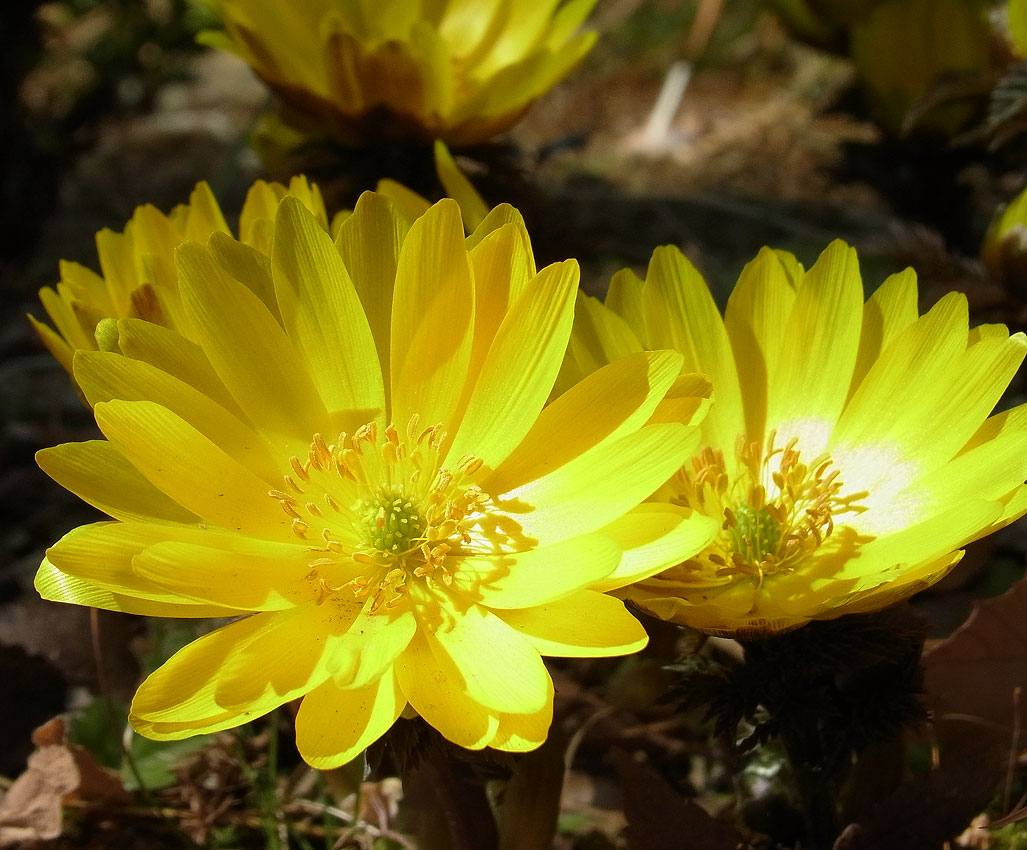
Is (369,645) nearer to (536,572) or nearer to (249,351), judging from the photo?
(536,572)

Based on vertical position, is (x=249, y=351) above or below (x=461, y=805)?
above

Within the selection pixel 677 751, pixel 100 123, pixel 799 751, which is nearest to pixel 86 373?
pixel 799 751

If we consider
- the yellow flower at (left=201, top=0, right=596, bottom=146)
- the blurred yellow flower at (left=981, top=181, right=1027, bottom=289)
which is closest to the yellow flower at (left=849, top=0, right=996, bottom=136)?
the blurred yellow flower at (left=981, top=181, right=1027, bottom=289)

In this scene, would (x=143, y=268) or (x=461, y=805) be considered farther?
(x=143, y=268)

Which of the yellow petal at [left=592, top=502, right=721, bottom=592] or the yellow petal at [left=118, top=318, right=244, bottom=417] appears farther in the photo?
the yellow petal at [left=118, top=318, right=244, bottom=417]

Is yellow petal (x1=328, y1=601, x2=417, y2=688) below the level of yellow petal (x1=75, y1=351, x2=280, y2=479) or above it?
below

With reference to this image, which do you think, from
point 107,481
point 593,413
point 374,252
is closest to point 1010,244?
point 593,413

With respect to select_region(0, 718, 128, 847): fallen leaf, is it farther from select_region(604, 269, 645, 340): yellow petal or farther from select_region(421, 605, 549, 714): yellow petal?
select_region(604, 269, 645, 340): yellow petal

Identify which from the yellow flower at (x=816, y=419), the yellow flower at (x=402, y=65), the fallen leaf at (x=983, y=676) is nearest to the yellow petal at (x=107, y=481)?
the yellow flower at (x=816, y=419)

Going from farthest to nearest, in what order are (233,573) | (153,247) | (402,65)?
(402,65) < (153,247) < (233,573)
